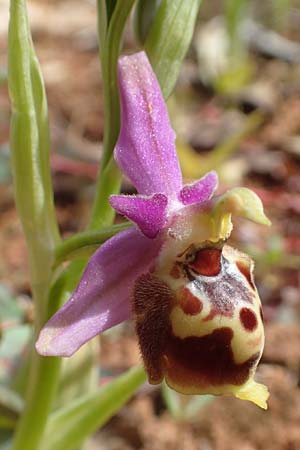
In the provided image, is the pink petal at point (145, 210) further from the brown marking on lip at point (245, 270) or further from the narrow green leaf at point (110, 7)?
the narrow green leaf at point (110, 7)

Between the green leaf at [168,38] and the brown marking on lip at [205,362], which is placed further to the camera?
the green leaf at [168,38]

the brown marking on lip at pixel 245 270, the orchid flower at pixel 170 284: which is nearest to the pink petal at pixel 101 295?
the orchid flower at pixel 170 284

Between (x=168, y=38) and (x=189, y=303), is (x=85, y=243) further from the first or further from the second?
(x=168, y=38)

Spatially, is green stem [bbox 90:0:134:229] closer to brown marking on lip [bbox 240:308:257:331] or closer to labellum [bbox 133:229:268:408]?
labellum [bbox 133:229:268:408]

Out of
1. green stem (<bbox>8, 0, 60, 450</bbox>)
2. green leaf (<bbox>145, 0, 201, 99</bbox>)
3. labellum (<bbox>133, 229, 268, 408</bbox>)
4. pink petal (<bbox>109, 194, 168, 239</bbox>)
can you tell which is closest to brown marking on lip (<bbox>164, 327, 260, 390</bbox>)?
labellum (<bbox>133, 229, 268, 408</bbox>)

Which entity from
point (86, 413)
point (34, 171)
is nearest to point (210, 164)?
point (86, 413)

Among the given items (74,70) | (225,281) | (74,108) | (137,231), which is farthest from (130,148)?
(74,70)
